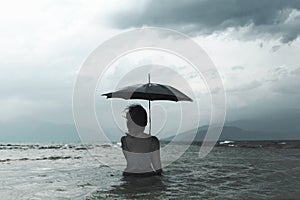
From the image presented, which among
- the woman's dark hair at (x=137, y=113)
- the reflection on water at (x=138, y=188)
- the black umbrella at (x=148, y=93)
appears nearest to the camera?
the reflection on water at (x=138, y=188)

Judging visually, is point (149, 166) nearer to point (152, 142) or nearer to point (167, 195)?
point (152, 142)

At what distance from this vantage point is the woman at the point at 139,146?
418 inches

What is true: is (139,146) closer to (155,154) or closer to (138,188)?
(155,154)

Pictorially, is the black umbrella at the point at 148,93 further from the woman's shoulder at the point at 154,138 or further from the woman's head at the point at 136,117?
the woman's shoulder at the point at 154,138

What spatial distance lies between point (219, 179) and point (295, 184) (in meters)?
2.34

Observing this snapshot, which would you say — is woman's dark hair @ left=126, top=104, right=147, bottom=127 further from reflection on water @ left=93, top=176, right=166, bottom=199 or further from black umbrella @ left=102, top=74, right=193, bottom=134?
reflection on water @ left=93, top=176, right=166, bottom=199

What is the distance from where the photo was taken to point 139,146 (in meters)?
11.0

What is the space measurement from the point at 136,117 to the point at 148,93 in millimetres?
831

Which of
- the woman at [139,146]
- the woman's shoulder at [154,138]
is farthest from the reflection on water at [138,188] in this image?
the woman's shoulder at [154,138]

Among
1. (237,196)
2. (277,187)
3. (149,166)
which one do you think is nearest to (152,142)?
(149,166)

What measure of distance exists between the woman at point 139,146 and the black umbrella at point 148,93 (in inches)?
23.8

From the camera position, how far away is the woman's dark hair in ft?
34.6

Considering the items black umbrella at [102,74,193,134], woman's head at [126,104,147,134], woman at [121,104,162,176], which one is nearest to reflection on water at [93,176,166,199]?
woman at [121,104,162,176]

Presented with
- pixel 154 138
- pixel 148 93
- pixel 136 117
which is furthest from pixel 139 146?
pixel 148 93
